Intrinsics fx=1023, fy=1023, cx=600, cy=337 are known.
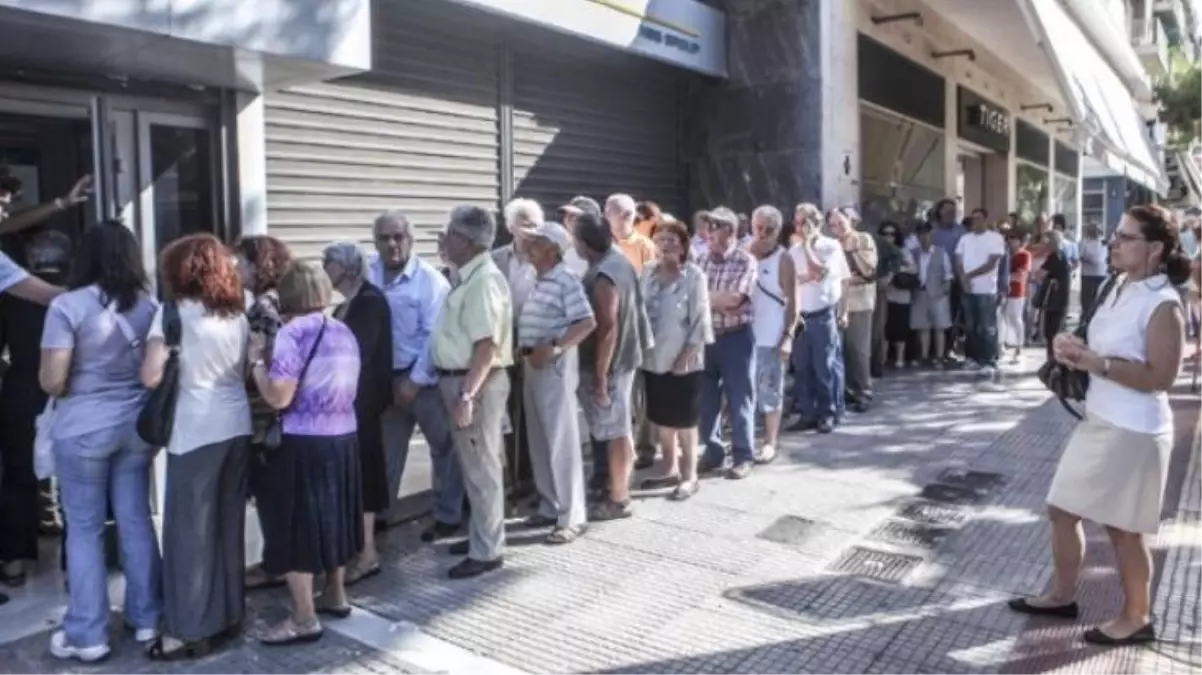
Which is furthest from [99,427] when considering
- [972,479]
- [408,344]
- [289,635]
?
[972,479]

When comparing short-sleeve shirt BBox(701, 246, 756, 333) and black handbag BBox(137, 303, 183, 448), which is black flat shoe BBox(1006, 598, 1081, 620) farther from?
black handbag BBox(137, 303, 183, 448)

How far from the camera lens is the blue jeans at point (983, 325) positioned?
10367 millimetres

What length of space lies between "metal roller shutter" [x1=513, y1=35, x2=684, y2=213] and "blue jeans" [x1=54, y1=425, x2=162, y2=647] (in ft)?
17.4

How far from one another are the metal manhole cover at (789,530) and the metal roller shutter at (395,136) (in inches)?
147

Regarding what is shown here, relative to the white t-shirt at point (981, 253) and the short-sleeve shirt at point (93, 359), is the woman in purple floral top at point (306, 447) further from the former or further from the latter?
the white t-shirt at point (981, 253)

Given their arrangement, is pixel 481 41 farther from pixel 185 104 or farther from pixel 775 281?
pixel 775 281

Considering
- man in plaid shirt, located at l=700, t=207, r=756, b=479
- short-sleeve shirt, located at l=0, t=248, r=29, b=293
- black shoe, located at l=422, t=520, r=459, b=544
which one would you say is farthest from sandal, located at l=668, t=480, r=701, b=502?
short-sleeve shirt, located at l=0, t=248, r=29, b=293

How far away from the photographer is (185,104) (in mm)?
6227

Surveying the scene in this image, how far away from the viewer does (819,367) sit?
7.78m

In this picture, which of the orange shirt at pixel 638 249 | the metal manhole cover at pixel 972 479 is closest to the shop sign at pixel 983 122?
the metal manhole cover at pixel 972 479

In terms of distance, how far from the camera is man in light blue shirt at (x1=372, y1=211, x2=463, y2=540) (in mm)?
5137

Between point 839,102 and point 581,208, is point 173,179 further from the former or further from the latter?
point 839,102

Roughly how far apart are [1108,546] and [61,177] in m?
5.95

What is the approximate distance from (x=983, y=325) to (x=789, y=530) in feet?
19.4
